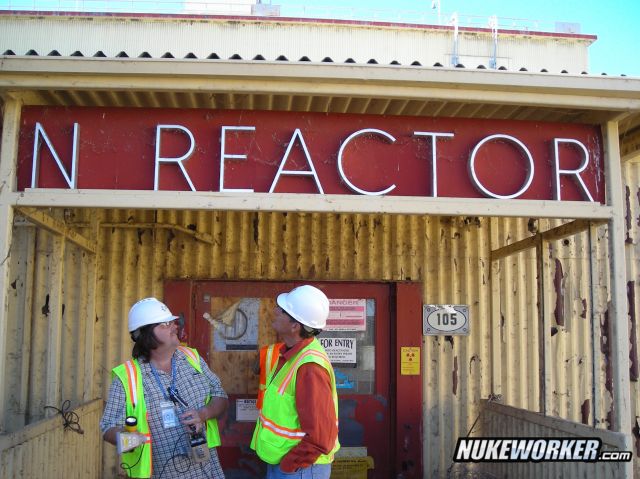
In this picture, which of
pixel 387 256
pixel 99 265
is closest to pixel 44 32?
pixel 99 265

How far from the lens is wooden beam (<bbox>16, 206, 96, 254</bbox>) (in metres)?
4.91

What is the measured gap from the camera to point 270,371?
13.9ft

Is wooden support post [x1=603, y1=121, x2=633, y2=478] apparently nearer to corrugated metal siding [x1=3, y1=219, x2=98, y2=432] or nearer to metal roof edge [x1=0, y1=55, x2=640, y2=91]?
metal roof edge [x1=0, y1=55, x2=640, y2=91]

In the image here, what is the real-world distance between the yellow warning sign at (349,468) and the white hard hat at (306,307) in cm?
315

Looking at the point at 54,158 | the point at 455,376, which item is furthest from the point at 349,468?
the point at 54,158

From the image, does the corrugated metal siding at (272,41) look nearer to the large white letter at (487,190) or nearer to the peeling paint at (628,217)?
the peeling paint at (628,217)

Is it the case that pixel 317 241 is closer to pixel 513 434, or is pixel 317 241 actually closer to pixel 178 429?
pixel 513 434

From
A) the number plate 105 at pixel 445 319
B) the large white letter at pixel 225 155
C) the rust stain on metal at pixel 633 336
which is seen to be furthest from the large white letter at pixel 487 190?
the rust stain on metal at pixel 633 336

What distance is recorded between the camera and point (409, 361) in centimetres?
689

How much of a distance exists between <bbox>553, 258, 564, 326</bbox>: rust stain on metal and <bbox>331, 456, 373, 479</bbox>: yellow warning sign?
7.92 feet

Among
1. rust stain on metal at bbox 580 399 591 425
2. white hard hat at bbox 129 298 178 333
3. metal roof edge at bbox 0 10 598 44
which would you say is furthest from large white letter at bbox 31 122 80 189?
metal roof edge at bbox 0 10 598 44

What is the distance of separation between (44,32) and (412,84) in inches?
474

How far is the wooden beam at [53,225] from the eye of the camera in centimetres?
491

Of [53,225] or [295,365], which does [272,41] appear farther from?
[295,365]
